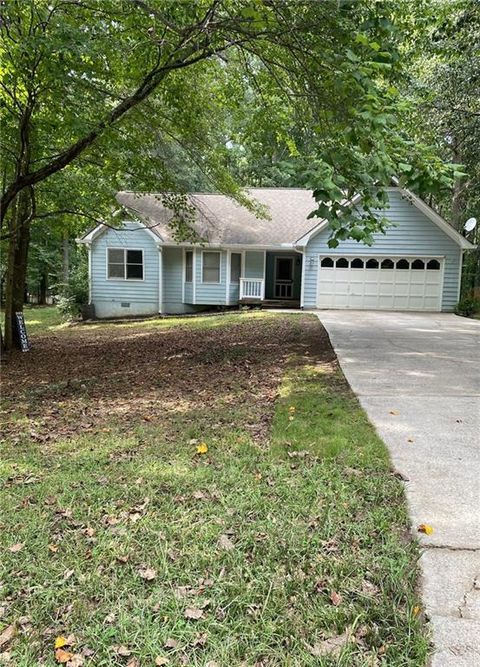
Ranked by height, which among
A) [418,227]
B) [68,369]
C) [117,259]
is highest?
[418,227]

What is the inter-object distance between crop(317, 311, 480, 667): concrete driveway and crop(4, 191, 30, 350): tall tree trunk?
7.67m

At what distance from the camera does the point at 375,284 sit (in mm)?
17922

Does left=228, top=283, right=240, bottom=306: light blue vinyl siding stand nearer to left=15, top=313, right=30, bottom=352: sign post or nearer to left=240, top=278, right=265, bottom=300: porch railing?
left=240, top=278, right=265, bottom=300: porch railing

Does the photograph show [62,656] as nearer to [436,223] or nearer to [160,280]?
[160,280]

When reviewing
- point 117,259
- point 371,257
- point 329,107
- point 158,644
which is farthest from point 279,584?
point 117,259

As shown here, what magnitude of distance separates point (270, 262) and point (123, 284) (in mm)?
6280

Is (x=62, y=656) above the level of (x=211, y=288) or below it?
below

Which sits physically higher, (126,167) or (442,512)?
(126,167)

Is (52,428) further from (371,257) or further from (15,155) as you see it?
(371,257)

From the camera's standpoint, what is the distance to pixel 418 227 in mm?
17312

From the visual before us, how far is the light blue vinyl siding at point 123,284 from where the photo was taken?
19.0m

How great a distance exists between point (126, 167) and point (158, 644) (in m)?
9.98

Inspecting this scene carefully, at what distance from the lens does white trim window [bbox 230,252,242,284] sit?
Answer: 18984 mm

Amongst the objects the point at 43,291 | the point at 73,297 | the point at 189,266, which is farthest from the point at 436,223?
the point at 43,291
